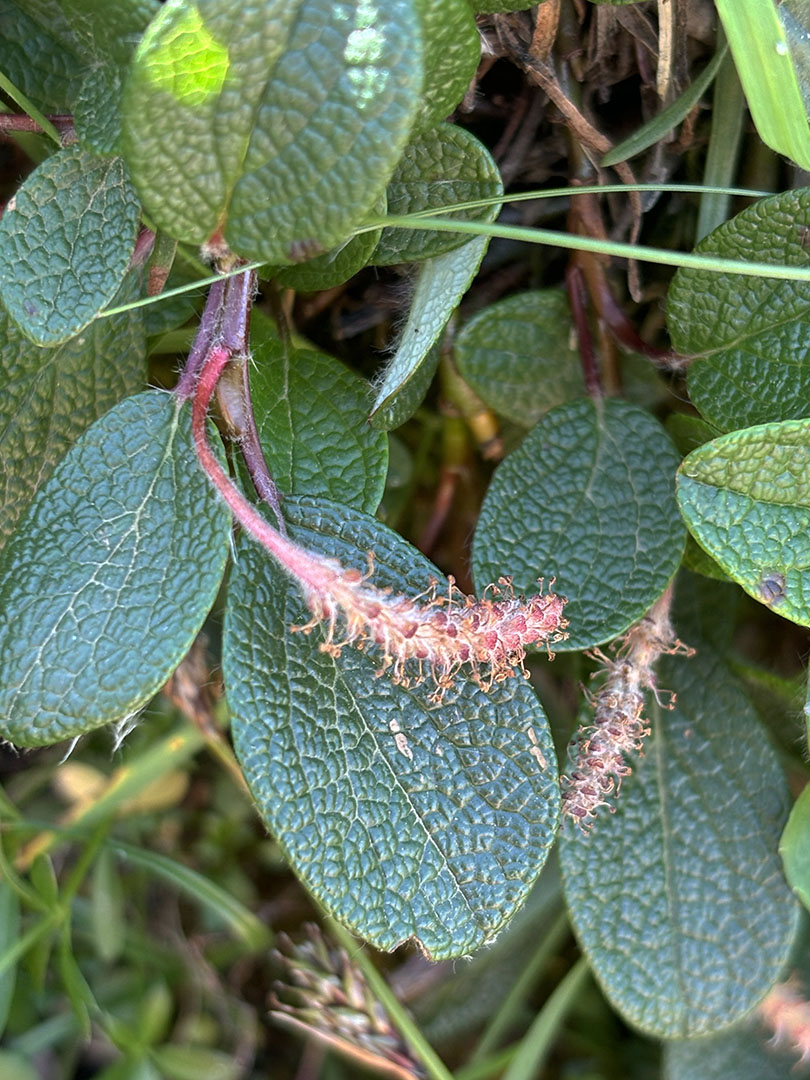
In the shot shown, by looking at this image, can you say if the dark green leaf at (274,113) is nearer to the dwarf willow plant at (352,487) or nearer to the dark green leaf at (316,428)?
the dwarf willow plant at (352,487)

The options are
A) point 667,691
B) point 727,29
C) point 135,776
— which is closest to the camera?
point 727,29

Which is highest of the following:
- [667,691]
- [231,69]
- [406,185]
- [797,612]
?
[231,69]

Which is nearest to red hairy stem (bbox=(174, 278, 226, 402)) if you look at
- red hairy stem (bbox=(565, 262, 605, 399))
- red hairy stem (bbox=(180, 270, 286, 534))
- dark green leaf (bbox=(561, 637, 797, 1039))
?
red hairy stem (bbox=(180, 270, 286, 534))

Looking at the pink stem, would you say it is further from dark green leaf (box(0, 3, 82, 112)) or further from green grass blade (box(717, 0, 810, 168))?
green grass blade (box(717, 0, 810, 168))

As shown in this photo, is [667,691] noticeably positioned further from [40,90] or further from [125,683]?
[40,90]

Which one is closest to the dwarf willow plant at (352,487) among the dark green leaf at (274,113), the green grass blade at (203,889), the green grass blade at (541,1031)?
the dark green leaf at (274,113)

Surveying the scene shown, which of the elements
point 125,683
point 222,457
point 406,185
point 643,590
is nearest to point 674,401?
point 643,590
